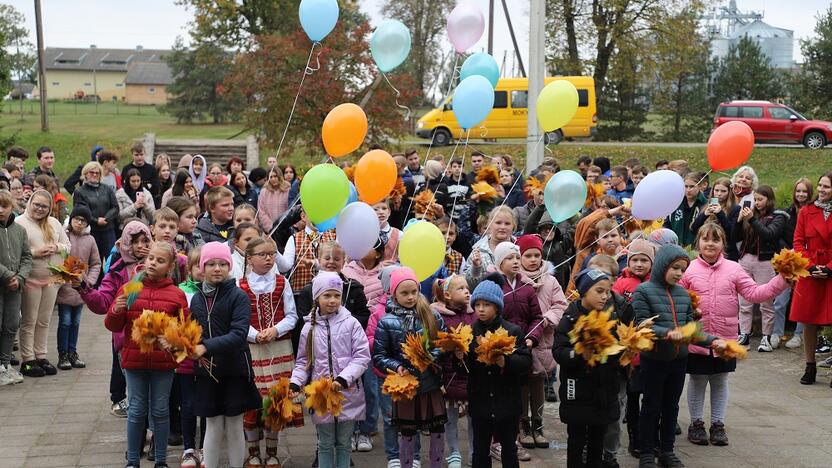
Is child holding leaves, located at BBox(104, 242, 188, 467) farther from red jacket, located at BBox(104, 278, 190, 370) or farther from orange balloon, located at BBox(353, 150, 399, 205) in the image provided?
orange balloon, located at BBox(353, 150, 399, 205)

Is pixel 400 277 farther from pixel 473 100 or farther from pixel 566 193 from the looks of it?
pixel 473 100

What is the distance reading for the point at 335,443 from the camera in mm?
6613

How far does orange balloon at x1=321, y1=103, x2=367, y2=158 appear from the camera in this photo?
8.02 metres

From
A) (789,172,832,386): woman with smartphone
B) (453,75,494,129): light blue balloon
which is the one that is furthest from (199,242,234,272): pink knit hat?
(789,172,832,386): woman with smartphone

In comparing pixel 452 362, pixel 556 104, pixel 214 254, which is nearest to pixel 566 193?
pixel 556 104

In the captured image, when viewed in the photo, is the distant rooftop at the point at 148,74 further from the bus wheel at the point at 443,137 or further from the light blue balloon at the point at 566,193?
the light blue balloon at the point at 566,193

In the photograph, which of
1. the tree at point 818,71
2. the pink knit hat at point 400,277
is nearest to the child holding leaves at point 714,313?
the pink knit hat at point 400,277

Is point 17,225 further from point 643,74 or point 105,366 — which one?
point 643,74

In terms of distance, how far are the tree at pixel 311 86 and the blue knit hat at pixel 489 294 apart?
58.8 feet

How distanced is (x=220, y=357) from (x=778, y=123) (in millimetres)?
26429

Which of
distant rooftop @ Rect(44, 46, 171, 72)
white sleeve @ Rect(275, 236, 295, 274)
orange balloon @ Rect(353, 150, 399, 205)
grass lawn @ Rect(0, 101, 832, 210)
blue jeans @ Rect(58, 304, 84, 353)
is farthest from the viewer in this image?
distant rooftop @ Rect(44, 46, 171, 72)

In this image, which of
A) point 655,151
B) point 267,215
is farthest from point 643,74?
point 267,215

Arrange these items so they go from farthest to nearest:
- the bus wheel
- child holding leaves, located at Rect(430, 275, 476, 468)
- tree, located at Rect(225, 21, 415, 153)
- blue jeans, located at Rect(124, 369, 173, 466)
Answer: the bus wheel
tree, located at Rect(225, 21, 415, 153)
child holding leaves, located at Rect(430, 275, 476, 468)
blue jeans, located at Rect(124, 369, 173, 466)

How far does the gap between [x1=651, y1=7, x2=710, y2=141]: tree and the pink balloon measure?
29381 mm
